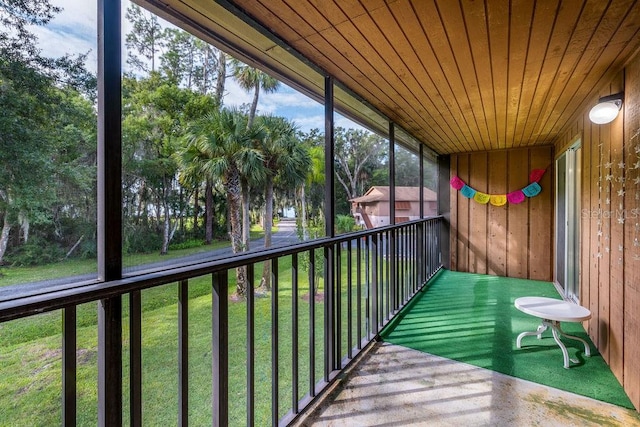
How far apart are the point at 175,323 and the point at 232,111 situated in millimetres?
938

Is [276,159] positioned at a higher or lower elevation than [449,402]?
higher

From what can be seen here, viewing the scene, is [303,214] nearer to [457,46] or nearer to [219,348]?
[219,348]

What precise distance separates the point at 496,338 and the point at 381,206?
5.23ft

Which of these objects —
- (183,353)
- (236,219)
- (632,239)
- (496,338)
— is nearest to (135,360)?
(183,353)

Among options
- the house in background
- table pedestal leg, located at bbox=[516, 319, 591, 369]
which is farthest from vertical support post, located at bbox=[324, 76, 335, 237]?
table pedestal leg, located at bbox=[516, 319, 591, 369]

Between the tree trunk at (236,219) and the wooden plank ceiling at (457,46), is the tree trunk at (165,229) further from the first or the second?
the wooden plank ceiling at (457,46)

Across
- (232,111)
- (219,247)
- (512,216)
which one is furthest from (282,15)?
(512,216)

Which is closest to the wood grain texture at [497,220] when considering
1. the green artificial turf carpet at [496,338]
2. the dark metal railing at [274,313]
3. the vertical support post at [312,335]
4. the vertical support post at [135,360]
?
the green artificial turf carpet at [496,338]

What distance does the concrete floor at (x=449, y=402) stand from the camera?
170 cm

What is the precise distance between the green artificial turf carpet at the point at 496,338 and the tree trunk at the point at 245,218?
6.13 feet

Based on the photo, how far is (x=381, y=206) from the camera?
323 centimetres

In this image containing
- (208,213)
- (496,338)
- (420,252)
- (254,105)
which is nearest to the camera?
(208,213)

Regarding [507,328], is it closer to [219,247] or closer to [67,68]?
[219,247]

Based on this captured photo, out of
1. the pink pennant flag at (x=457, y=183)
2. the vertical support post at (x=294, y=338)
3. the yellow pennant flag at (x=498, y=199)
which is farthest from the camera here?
the pink pennant flag at (x=457, y=183)
